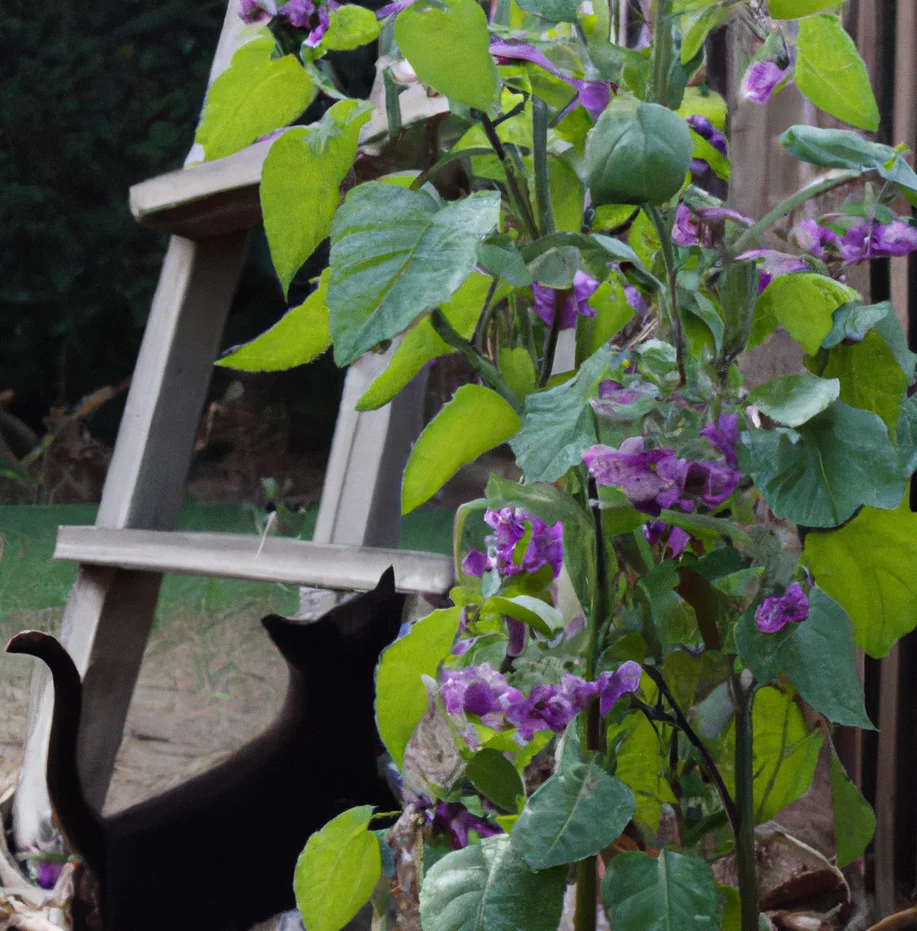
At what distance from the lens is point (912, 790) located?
0.74m

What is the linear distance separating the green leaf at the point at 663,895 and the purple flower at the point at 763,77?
390 mm

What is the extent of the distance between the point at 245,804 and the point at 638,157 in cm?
75

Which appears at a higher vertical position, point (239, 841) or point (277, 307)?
point (239, 841)

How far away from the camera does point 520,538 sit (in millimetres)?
554

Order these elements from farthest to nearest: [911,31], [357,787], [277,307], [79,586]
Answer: [277,307]
[79,586]
[357,787]
[911,31]

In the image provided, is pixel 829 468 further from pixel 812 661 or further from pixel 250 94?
pixel 250 94

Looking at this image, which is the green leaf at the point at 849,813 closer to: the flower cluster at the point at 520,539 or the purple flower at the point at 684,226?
the flower cluster at the point at 520,539

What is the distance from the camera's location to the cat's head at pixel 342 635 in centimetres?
84

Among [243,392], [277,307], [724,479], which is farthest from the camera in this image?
[243,392]

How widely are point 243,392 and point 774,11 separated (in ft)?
9.71

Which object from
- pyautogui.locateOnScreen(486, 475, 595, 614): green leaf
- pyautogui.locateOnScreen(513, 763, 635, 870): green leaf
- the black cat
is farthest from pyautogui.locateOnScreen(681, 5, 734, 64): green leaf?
the black cat

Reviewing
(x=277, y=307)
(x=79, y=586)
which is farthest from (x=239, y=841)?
(x=277, y=307)

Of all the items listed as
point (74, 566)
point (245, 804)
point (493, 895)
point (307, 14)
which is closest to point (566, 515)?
point (493, 895)

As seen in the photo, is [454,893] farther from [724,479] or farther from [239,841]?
[239,841]
